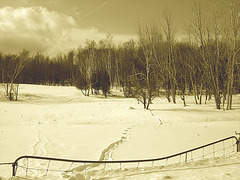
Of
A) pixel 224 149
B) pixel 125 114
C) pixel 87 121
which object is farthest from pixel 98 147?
pixel 125 114

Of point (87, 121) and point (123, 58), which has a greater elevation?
point (123, 58)

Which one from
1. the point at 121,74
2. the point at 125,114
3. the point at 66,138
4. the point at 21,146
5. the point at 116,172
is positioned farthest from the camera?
the point at 121,74

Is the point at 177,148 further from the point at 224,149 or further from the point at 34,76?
the point at 34,76

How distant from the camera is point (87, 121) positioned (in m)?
15.9

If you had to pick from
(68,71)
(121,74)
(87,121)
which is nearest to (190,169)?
(87,121)

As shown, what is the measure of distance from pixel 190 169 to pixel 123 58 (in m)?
49.3

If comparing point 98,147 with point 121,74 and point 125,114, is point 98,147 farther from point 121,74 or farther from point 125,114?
point 121,74

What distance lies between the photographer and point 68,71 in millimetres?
71375

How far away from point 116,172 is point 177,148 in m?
4.38

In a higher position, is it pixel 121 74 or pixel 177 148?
pixel 121 74

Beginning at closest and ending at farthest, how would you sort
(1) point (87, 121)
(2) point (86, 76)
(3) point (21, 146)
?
1. (3) point (21, 146)
2. (1) point (87, 121)
3. (2) point (86, 76)

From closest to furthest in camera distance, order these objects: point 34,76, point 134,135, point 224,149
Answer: point 224,149 → point 134,135 → point 34,76

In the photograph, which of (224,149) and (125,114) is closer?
(224,149)

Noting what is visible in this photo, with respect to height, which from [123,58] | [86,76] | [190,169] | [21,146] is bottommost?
[21,146]
